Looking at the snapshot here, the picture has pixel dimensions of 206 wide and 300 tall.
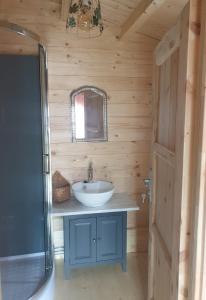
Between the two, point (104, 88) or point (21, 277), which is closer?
point (21, 277)

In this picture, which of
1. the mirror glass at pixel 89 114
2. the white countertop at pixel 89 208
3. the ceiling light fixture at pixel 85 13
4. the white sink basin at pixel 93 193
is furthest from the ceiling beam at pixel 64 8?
the white countertop at pixel 89 208

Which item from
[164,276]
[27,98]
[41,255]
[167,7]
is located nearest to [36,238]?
[41,255]

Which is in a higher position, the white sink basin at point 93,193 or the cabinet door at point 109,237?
the white sink basin at point 93,193

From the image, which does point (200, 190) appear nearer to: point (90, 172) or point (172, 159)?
point (172, 159)

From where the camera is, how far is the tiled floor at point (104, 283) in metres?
2.54

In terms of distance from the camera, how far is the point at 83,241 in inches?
109

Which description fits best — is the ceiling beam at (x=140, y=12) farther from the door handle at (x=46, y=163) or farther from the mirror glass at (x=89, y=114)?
the door handle at (x=46, y=163)

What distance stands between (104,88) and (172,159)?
5.54 feet

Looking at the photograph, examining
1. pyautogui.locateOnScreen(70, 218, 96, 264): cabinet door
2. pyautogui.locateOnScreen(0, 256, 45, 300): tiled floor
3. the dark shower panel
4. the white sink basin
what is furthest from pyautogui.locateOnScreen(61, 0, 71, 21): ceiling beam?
pyautogui.locateOnScreen(0, 256, 45, 300): tiled floor

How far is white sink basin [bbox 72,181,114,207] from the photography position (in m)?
2.63

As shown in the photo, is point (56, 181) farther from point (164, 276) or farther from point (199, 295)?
point (199, 295)

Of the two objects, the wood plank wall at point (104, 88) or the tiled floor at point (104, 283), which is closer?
the tiled floor at point (104, 283)

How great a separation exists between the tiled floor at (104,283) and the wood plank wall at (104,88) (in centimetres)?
38

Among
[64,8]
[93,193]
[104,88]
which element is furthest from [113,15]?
[93,193]
